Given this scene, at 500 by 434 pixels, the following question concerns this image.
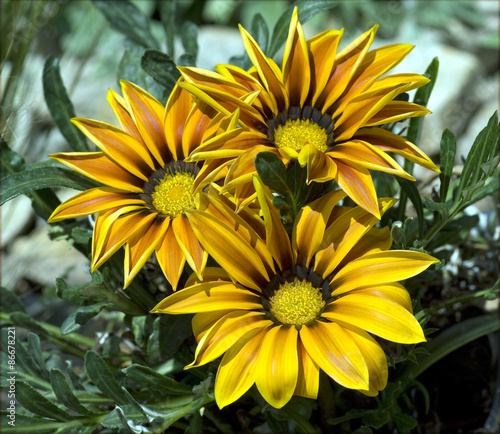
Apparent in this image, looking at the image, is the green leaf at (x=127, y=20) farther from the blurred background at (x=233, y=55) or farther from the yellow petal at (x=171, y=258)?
the blurred background at (x=233, y=55)

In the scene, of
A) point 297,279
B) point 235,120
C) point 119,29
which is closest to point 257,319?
point 297,279

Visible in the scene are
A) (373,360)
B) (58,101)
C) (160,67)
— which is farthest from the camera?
(58,101)

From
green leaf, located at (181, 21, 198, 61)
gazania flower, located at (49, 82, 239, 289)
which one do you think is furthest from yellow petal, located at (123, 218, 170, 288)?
green leaf, located at (181, 21, 198, 61)

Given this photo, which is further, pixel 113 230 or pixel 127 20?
pixel 127 20

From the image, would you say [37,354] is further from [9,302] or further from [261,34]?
[261,34]

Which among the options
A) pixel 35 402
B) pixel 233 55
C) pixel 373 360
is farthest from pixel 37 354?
pixel 233 55

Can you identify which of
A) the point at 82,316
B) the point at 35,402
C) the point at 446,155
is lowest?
the point at 35,402
